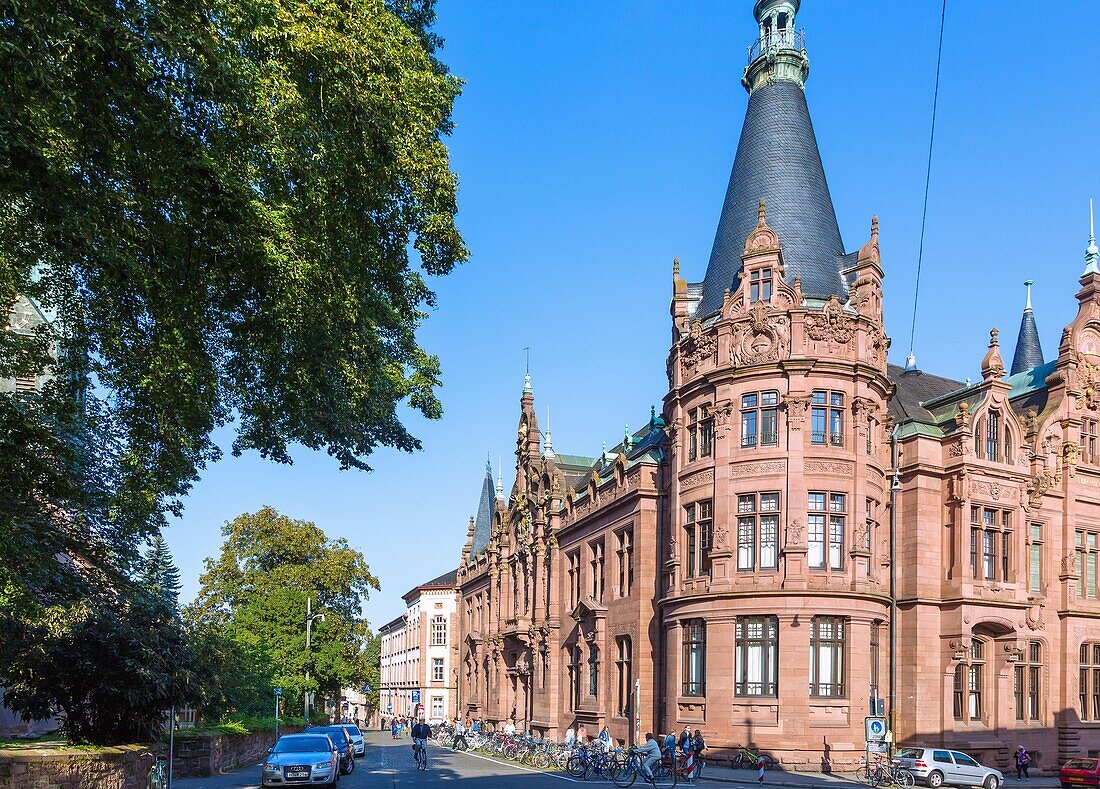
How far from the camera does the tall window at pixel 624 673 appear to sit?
45.9 metres

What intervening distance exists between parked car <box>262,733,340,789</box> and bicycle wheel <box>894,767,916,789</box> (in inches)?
699

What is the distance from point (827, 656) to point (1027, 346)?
3086cm

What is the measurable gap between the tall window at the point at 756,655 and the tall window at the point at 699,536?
274cm

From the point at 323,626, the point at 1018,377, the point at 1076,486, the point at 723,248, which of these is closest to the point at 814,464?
the point at 723,248

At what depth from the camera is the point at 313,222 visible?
13180mm

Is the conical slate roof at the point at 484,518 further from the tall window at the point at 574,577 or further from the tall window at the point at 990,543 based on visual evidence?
the tall window at the point at 990,543

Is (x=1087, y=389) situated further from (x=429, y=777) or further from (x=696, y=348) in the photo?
(x=429, y=777)

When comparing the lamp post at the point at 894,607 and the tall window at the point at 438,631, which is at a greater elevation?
the lamp post at the point at 894,607

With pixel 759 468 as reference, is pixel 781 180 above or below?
above

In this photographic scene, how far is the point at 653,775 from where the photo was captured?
30656 mm

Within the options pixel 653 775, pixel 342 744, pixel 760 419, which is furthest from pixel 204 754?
pixel 760 419

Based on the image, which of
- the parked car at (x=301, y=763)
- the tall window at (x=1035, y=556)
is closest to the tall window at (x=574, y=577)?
the tall window at (x=1035, y=556)

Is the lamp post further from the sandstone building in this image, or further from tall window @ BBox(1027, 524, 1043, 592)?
tall window @ BBox(1027, 524, 1043, 592)

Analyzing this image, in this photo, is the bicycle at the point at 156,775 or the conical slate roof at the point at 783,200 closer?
the bicycle at the point at 156,775
